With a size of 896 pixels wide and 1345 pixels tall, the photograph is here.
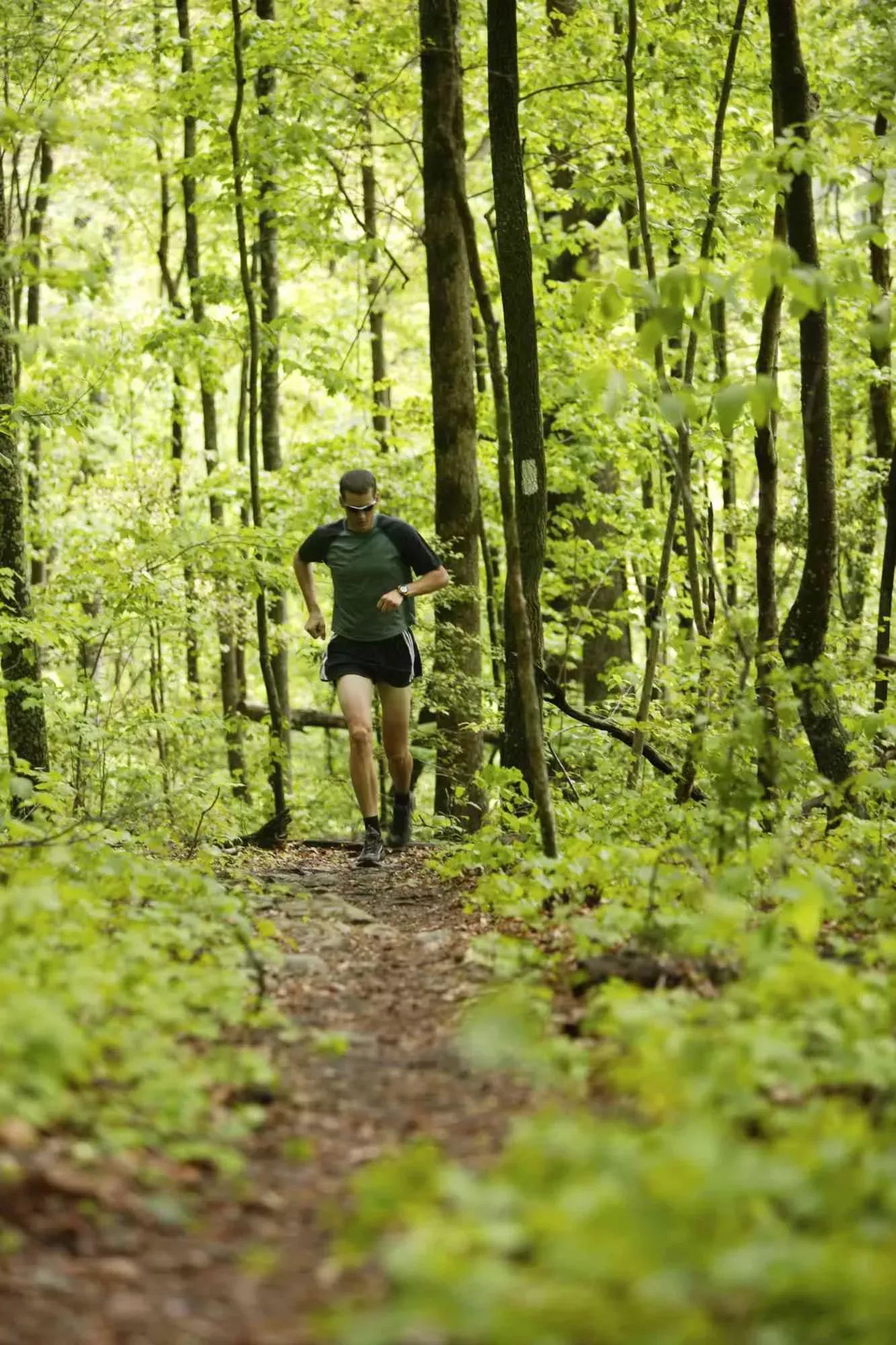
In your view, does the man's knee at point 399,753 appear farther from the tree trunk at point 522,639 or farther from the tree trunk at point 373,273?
the tree trunk at point 373,273

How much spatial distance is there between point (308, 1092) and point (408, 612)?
5044 millimetres

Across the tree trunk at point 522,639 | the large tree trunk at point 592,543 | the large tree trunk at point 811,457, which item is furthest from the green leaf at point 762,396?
the large tree trunk at point 592,543

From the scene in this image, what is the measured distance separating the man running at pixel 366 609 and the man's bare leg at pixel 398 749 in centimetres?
1

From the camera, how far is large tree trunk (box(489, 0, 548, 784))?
25.7ft

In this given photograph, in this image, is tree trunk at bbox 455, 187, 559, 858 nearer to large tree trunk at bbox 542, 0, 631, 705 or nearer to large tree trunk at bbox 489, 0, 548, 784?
large tree trunk at bbox 489, 0, 548, 784

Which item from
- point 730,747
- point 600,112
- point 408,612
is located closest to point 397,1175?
point 730,747

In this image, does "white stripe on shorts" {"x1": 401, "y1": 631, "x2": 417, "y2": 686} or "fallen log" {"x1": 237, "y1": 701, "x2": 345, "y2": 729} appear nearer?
"white stripe on shorts" {"x1": 401, "y1": 631, "x2": 417, "y2": 686}

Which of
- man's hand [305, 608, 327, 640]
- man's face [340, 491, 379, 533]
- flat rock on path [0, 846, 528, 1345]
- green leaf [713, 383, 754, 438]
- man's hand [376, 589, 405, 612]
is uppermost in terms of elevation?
green leaf [713, 383, 754, 438]

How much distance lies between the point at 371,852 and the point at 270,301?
886 centimetres

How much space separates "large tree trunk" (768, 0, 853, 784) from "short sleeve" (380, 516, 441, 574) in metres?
2.53

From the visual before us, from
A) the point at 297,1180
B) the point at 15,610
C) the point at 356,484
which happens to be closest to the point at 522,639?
the point at 356,484

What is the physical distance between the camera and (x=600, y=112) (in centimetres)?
1320

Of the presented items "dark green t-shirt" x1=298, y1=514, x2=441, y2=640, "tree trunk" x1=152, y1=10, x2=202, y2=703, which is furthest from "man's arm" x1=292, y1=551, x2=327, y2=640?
"tree trunk" x1=152, y1=10, x2=202, y2=703

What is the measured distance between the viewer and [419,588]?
26.5ft
